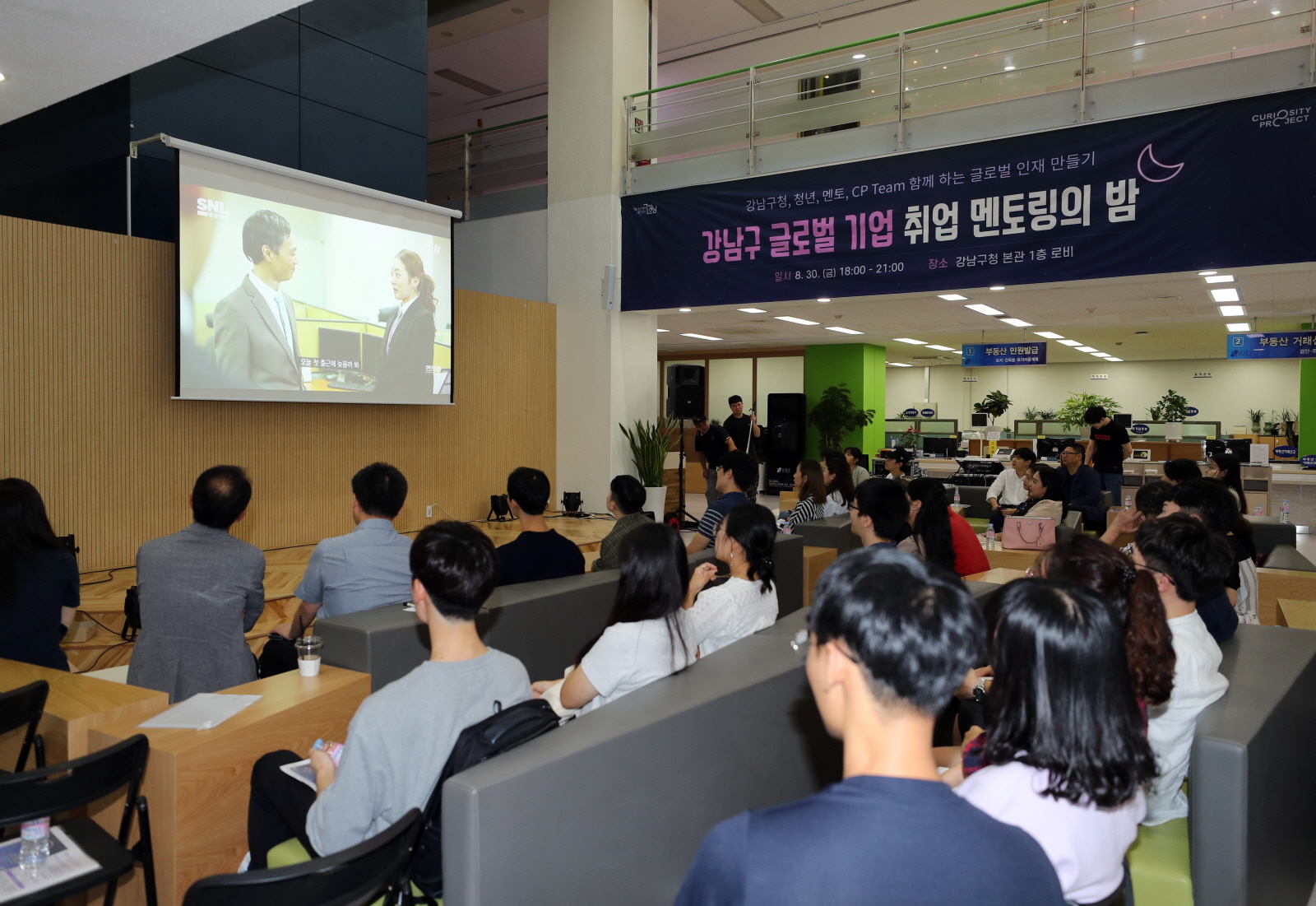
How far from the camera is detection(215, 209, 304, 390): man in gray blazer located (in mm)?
5500

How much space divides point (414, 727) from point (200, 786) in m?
0.74

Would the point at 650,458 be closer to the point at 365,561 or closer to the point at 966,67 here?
the point at 966,67

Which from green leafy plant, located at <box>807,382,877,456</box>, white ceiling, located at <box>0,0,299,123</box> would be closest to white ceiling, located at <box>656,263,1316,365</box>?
green leafy plant, located at <box>807,382,877,456</box>

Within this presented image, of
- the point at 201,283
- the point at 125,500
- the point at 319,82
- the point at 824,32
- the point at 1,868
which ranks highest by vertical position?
the point at 824,32

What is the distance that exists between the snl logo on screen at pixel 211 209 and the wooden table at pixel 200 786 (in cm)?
397

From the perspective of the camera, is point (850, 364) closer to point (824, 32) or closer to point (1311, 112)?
point (824, 32)

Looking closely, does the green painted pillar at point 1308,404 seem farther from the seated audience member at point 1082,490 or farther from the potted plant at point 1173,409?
the seated audience member at point 1082,490

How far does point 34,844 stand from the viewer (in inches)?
72.9

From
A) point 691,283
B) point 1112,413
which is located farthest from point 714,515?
point 1112,413

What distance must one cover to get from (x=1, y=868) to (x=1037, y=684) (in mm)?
2075

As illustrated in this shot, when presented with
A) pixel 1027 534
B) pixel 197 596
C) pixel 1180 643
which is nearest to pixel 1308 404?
pixel 1027 534

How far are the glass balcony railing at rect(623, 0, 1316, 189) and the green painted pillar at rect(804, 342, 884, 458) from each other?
7453 mm

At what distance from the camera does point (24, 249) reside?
4.84 m

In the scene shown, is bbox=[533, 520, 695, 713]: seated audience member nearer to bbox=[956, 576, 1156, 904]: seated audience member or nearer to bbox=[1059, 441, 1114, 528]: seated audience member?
bbox=[956, 576, 1156, 904]: seated audience member
